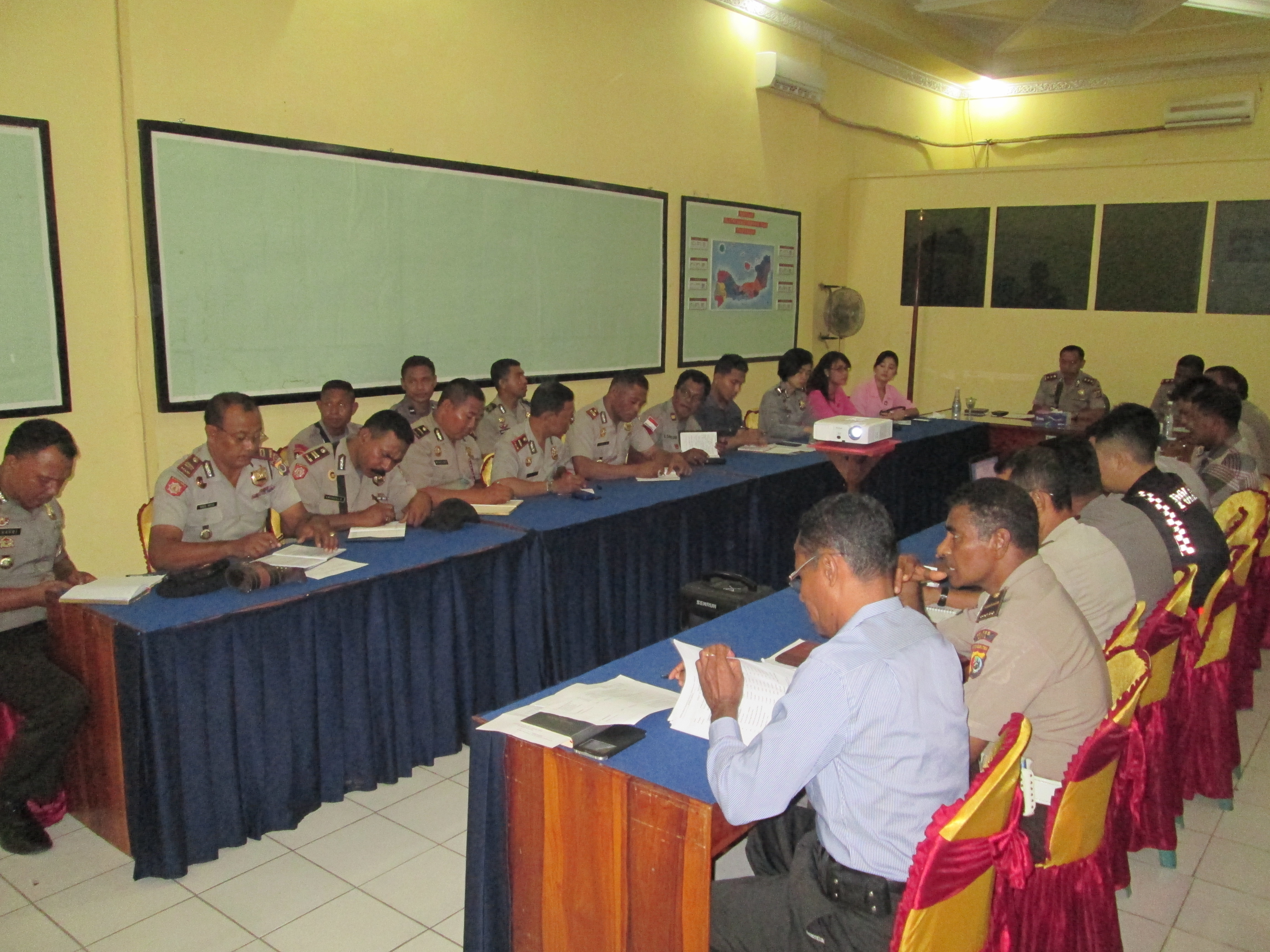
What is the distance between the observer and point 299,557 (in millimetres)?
3035

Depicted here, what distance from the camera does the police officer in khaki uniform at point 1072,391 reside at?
24.6 feet

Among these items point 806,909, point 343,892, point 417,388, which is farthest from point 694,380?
point 806,909

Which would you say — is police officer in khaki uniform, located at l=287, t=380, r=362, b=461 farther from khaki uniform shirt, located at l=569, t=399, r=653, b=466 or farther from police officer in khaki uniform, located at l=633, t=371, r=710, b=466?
police officer in khaki uniform, located at l=633, t=371, r=710, b=466

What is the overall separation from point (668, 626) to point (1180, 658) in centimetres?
215

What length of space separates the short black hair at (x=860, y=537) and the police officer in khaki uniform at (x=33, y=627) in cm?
221

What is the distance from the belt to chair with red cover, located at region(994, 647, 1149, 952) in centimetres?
30

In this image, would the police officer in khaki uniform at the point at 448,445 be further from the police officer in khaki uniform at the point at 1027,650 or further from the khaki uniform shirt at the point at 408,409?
the police officer in khaki uniform at the point at 1027,650

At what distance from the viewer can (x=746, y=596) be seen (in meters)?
3.36

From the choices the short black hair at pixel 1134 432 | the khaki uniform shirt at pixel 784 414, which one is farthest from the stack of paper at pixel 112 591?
the khaki uniform shirt at pixel 784 414

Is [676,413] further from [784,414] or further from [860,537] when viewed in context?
[860,537]

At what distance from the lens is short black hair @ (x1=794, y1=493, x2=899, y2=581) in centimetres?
162

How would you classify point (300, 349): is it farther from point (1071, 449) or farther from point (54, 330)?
point (1071, 449)

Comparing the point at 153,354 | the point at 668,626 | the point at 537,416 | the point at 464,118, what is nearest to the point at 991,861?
the point at 668,626

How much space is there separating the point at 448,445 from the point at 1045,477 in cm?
271
